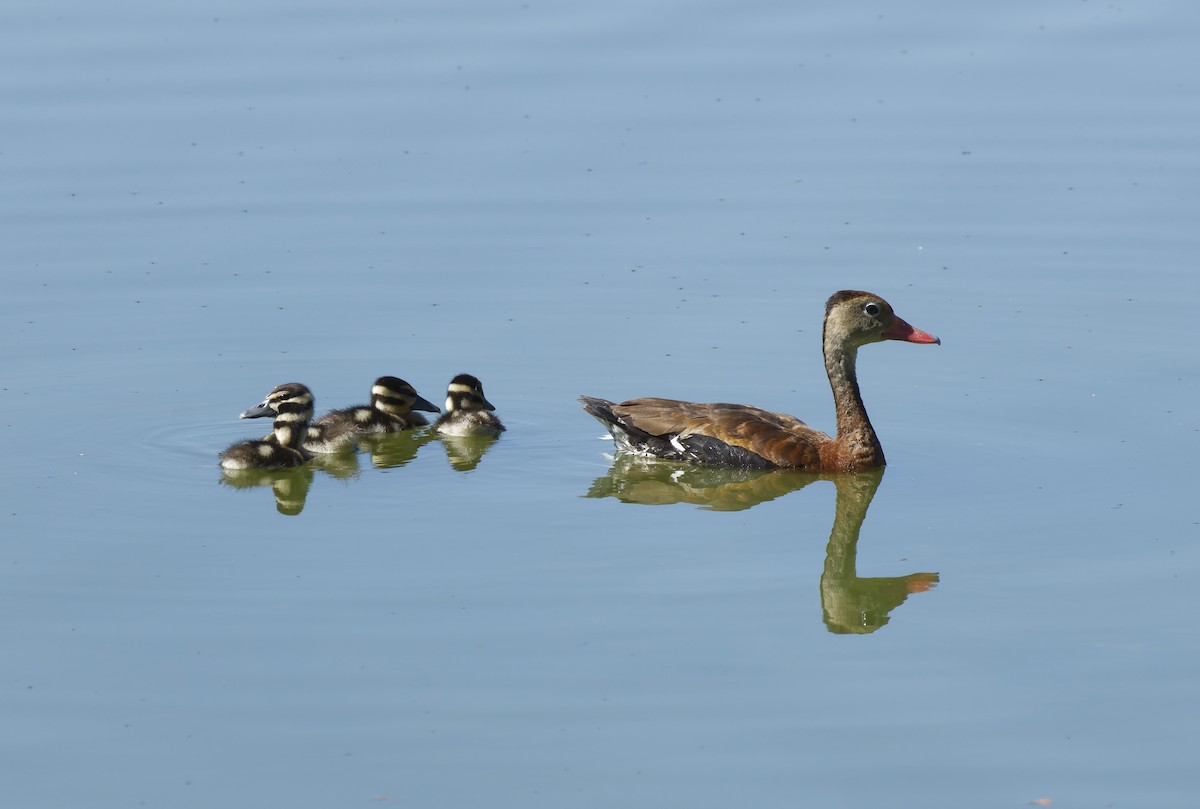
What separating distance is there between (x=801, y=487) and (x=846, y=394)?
26.5 inches

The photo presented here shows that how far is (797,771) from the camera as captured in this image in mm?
6996

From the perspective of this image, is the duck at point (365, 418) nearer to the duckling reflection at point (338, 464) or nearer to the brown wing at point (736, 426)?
the duckling reflection at point (338, 464)

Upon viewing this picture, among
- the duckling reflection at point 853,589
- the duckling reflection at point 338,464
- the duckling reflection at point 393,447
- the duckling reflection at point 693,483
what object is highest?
the duckling reflection at point 393,447

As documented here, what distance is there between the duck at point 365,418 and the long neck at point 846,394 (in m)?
2.49

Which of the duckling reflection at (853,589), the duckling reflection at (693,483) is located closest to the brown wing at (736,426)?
the duckling reflection at (693,483)

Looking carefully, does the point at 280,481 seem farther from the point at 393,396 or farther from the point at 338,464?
the point at 393,396

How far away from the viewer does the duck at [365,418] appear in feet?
38.3

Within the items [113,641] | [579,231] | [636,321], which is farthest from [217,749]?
[579,231]

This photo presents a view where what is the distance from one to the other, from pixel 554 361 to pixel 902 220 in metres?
3.34

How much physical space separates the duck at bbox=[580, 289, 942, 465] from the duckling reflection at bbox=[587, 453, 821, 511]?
0.06 m

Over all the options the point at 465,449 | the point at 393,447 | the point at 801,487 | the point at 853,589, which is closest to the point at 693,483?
the point at 801,487

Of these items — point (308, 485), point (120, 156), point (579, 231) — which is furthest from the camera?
point (120, 156)

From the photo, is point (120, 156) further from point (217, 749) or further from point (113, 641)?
point (217, 749)

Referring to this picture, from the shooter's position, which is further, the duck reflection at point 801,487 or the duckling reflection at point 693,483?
the duckling reflection at point 693,483
